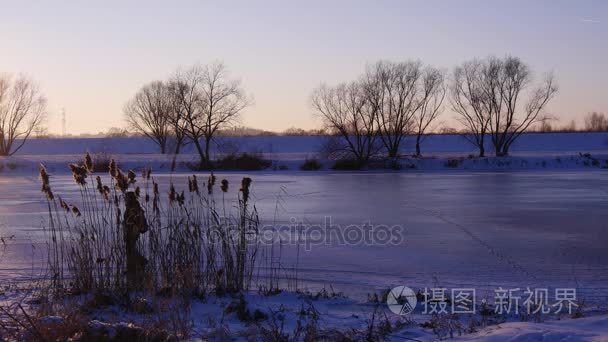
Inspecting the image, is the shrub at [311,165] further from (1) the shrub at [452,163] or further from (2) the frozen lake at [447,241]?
(2) the frozen lake at [447,241]

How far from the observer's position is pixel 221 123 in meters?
53.3

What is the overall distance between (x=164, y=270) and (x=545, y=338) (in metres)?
3.90

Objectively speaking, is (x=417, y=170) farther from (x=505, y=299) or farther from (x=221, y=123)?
(x=505, y=299)

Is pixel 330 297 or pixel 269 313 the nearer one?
pixel 269 313

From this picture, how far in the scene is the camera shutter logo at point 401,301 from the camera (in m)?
6.12

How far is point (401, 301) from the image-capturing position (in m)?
6.39

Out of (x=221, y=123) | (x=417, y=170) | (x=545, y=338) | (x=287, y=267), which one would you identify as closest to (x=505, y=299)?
(x=545, y=338)

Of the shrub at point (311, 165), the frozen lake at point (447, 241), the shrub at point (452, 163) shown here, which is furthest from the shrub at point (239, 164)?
the frozen lake at point (447, 241)

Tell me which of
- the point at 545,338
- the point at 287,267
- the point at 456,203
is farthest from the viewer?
the point at 456,203

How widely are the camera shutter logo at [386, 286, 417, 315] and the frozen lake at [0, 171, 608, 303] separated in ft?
1.74

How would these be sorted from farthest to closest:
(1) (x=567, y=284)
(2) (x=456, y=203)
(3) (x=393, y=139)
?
(3) (x=393, y=139)
(2) (x=456, y=203)
(1) (x=567, y=284)

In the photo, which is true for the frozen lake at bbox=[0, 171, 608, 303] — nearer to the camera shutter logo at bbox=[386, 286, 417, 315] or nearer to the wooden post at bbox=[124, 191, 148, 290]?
the camera shutter logo at bbox=[386, 286, 417, 315]

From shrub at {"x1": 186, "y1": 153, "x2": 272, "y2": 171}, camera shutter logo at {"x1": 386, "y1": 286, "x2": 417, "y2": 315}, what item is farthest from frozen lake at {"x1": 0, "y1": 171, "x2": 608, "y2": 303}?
shrub at {"x1": 186, "y1": 153, "x2": 272, "y2": 171}

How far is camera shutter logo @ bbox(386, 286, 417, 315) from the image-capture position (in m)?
6.12
